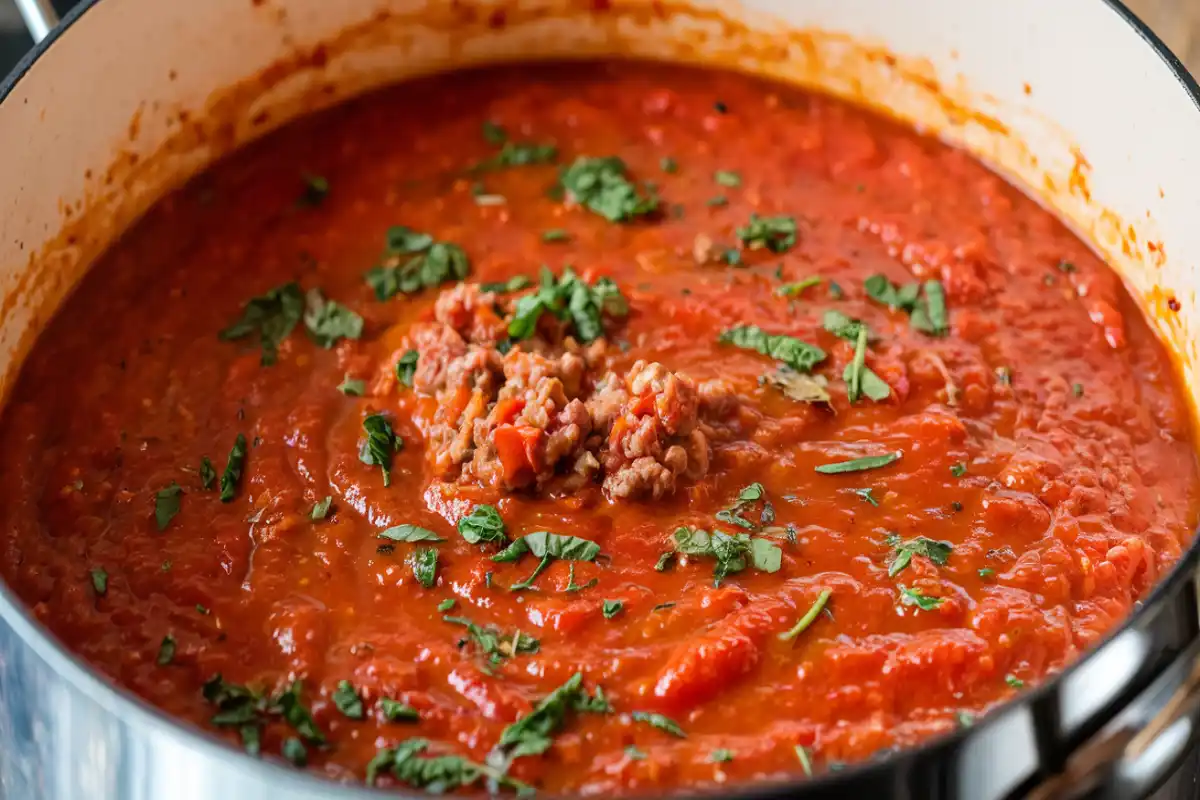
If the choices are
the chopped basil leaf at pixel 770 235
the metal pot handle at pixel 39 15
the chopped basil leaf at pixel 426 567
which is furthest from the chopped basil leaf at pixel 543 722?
the metal pot handle at pixel 39 15

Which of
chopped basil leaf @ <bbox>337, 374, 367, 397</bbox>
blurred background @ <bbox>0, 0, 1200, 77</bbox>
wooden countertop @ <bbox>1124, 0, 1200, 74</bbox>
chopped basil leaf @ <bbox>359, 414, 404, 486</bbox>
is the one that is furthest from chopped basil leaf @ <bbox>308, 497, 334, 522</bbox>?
wooden countertop @ <bbox>1124, 0, 1200, 74</bbox>

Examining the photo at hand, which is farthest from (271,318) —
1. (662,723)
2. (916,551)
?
(916,551)

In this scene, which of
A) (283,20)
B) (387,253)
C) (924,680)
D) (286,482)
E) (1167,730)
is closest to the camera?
(1167,730)

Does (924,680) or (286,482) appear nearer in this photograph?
(924,680)

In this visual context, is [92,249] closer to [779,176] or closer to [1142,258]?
[779,176]

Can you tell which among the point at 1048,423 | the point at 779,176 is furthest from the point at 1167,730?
the point at 779,176

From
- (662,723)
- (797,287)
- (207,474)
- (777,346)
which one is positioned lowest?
(662,723)

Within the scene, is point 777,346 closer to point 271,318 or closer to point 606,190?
point 606,190

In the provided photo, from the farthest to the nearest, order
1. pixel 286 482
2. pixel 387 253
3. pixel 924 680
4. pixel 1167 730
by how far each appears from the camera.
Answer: pixel 387 253, pixel 286 482, pixel 924 680, pixel 1167 730
